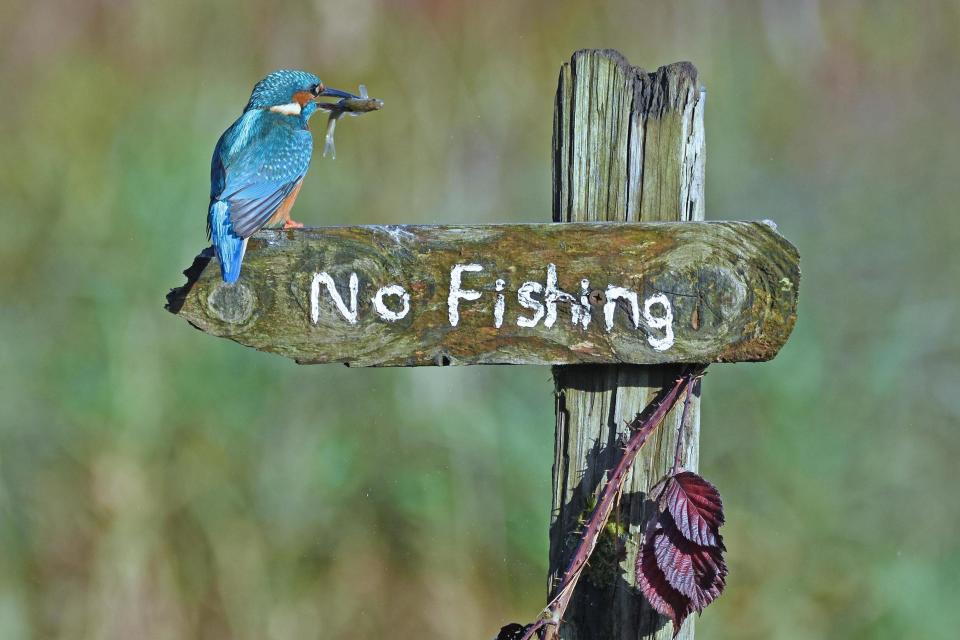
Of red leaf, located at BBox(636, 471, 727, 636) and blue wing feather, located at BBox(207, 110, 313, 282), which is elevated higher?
blue wing feather, located at BBox(207, 110, 313, 282)

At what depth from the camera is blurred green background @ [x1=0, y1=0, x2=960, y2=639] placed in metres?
3.22

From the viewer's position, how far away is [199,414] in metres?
3.27

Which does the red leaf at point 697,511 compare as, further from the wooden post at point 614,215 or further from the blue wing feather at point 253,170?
the blue wing feather at point 253,170

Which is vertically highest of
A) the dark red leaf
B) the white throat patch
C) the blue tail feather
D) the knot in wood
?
the white throat patch

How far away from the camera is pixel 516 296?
1.79 metres

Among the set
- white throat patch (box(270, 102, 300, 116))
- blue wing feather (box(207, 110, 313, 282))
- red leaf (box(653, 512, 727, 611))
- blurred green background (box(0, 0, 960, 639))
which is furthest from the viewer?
blurred green background (box(0, 0, 960, 639))

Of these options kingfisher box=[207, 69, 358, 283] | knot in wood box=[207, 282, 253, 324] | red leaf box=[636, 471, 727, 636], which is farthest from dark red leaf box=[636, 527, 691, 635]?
kingfisher box=[207, 69, 358, 283]

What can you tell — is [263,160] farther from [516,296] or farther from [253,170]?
[516,296]

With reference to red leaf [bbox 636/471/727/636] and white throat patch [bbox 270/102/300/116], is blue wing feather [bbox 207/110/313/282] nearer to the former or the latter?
white throat patch [bbox 270/102/300/116]

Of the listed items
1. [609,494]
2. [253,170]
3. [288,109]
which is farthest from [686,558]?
[288,109]

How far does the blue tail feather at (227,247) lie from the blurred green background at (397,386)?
1.37 metres

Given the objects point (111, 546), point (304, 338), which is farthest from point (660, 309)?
point (111, 546)

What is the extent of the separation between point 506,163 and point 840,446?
1.35m

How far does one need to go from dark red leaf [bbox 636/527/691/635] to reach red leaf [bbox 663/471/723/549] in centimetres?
6
